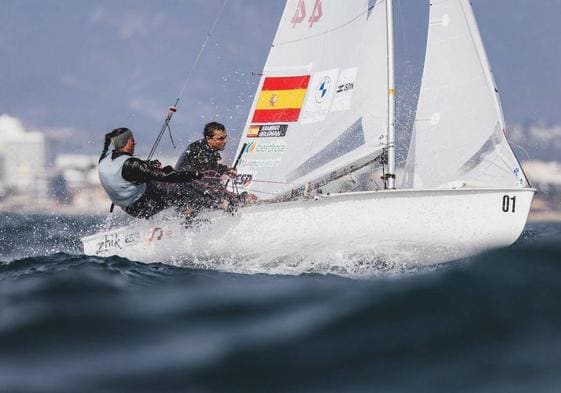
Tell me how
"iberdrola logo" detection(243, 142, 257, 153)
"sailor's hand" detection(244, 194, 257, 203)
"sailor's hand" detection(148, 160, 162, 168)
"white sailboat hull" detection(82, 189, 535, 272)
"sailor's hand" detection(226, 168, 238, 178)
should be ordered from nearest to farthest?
1. "white sailboat hull" detection(82, 189, 535, 272)
2. "sailor's hand" detection(148, 160, 162, 168)
3. "sailor's hand" detection(244, 194, 257, 203)
4. "sailor's hand" detection(226, 168, 238, 178)
5. "iberdrola logo" detection(243, 142, 257, 153)

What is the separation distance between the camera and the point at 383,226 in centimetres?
638

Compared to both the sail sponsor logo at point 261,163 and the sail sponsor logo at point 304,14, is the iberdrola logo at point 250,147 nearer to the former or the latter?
the sail sponsor logo at point 261,163

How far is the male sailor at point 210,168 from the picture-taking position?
6.83 metres

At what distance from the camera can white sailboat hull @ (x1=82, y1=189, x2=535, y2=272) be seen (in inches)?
249

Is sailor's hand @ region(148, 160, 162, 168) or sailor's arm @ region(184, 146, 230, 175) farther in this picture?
sailor's arm @ region(184, 146, 230, 175)

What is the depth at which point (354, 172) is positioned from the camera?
7.77 meters

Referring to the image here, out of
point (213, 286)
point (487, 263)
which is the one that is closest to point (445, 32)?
point (487, 263)

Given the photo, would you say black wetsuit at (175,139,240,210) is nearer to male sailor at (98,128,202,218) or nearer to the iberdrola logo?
male sailor at (98,128,202,218)

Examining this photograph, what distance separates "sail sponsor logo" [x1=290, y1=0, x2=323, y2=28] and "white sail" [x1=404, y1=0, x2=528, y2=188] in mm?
1410

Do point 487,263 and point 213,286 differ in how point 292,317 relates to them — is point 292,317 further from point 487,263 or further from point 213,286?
point 487,263

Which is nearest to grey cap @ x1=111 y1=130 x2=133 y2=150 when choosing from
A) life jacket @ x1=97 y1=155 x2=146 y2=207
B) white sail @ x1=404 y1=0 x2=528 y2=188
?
life jacket @ x1=97 y1=155 x2=146 y2=207

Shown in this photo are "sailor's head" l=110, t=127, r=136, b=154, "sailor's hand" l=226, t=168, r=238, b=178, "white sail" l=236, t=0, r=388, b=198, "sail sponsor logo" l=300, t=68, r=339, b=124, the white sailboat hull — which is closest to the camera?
the white sailboat hull

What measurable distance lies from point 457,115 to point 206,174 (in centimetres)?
277

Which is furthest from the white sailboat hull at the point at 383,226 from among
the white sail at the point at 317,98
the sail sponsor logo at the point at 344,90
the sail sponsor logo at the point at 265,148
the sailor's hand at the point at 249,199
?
the sail sponsor logo at the point at 344,90
